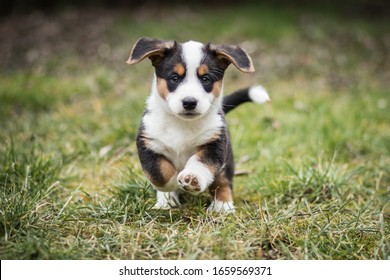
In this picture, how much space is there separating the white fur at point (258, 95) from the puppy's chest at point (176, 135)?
0.60 m

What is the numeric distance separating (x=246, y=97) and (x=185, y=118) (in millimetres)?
931

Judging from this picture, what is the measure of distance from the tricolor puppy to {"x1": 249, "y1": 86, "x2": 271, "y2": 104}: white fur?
45 centimetres

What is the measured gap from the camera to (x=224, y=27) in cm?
968

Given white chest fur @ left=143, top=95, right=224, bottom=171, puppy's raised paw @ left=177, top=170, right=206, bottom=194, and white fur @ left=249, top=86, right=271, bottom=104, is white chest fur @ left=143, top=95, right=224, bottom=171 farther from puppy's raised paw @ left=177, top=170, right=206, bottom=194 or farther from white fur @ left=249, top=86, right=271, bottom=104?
white fur @ left=249, top=86, right=271, bottom=104

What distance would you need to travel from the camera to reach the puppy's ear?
309cm

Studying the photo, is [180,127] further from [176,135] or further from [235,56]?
[235,56]

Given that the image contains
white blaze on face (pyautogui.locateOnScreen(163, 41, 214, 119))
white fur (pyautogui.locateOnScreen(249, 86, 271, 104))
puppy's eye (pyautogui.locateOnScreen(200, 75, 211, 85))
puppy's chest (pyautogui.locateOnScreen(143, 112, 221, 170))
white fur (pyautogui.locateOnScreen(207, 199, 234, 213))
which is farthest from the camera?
white fur (pyautogui.locateOnScreen(249, 86, 271, 104))

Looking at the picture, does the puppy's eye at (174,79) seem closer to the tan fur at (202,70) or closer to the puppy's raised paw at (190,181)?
the tan fur at (202,70)

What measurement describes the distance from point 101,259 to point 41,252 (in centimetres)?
32

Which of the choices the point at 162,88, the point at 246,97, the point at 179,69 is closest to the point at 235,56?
the point at 179,69

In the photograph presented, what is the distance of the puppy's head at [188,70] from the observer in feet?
9.72

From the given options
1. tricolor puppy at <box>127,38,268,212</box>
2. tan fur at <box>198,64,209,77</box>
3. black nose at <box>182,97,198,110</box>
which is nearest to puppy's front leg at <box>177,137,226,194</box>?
tricolor puppy at <box>127,38,268,212</box>

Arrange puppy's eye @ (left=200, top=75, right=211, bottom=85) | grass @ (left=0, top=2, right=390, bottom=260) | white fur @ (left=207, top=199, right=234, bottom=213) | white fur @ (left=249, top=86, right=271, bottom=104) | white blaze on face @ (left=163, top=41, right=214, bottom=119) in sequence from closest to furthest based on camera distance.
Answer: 1. grass @ (left=0, top=2, right=390, bottom=260)
2. white blaze on face @ (left=163, top=41, right=214, bottom=119)
3. puppy's eye @ (left=200, top=75, right=211, bottom=85)
4. white fur @ (left=207, top=199, right=234, bottom=213)
5. white fur @ (left=249, top=86, right=271, bottom=104)
